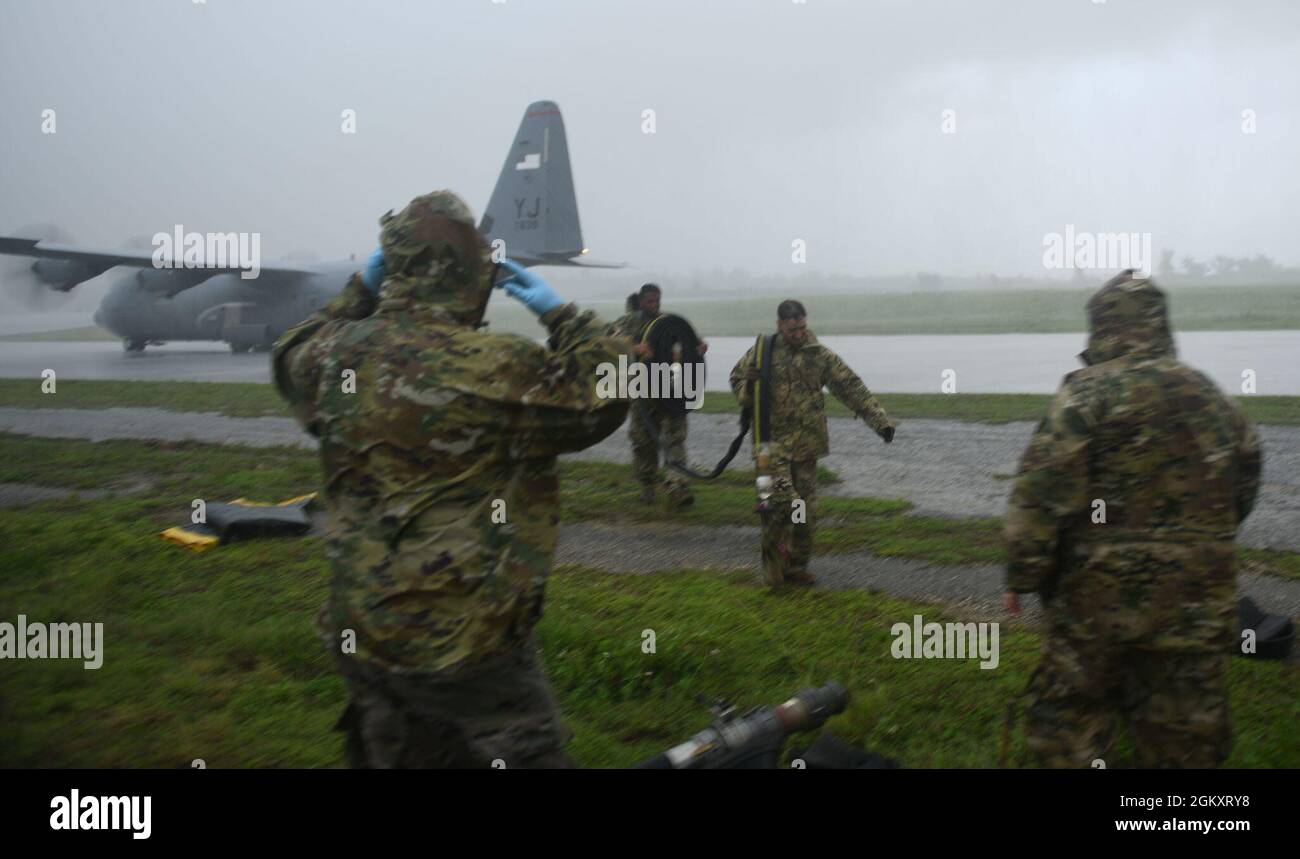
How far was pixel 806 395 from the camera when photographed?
314 inches

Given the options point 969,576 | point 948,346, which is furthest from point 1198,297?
point 969,576

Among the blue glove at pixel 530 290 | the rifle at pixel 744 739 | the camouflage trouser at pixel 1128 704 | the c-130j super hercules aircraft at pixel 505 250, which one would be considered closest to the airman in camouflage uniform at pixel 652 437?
the rifle at pixel 744 739

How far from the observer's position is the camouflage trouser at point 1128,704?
4066 mm

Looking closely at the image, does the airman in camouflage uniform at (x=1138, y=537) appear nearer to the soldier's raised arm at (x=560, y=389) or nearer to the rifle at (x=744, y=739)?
the rifle at (x=744, y=739)

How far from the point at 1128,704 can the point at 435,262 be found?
3.02 meters

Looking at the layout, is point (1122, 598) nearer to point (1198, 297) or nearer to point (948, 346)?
point (948, 346)

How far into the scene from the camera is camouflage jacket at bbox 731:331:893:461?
7.95 m

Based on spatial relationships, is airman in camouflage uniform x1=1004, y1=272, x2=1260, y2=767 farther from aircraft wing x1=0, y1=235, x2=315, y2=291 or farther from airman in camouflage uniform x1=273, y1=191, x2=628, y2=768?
aircraft wing x1=0, y1=235, x2=315, y2=291

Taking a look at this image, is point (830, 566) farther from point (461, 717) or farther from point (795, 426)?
point (461, 717)

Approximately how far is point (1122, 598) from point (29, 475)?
12158 mm

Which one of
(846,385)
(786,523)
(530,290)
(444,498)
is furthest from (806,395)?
(444,498)

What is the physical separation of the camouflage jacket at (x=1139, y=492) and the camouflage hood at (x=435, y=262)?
7.09ft
